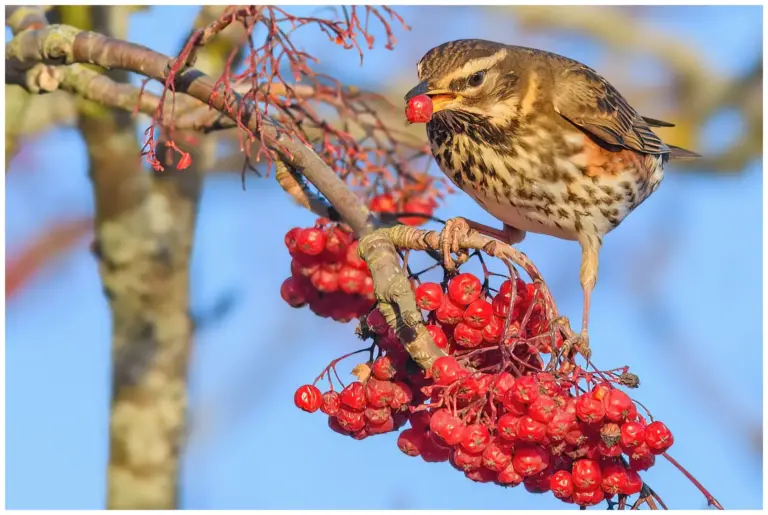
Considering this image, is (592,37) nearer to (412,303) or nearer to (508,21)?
(508,21)

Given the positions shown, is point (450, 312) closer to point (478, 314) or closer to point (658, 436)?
point (478, 314)

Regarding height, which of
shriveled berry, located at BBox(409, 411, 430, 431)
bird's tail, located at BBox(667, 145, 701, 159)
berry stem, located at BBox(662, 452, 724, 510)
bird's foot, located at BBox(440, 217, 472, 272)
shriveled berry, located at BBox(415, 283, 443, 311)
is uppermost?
bird's tail, located at BBox(667, 145, 701, 159)

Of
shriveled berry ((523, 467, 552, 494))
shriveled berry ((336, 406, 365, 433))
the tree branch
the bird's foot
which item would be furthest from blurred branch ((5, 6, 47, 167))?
shriveled berry ((523, 467, 552, 494))

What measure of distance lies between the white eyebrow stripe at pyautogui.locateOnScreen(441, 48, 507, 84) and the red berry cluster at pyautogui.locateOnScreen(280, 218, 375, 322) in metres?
0.63

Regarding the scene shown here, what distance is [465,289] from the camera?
8.95 feet

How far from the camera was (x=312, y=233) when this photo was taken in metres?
3.29

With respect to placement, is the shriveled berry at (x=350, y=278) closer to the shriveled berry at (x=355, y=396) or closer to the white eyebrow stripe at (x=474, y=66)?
the shriveled berry at (x=355, y=396)

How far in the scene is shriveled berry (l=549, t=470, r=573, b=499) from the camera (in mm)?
2570

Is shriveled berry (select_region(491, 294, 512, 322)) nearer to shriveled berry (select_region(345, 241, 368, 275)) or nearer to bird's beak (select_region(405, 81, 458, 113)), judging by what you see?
shriveled berry (select_region(345, 241, 368, 275))

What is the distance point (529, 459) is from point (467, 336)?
377 mm

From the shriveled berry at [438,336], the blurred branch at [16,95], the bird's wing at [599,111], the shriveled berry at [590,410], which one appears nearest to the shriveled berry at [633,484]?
the shriveled berry at [590,410]

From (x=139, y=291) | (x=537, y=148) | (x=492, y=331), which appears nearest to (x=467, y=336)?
(x=492, y=331)

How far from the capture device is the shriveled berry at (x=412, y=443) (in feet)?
9.19

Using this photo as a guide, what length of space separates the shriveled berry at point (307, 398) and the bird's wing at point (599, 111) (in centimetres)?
174
